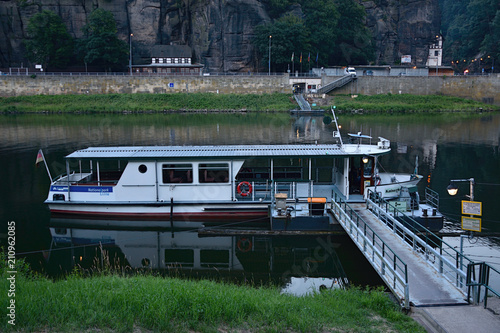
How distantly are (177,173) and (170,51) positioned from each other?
75128 mm

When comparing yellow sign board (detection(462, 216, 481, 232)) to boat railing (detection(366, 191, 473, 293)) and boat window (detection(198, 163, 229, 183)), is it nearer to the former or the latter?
boat railing (detection(366, 191, 473, 293))

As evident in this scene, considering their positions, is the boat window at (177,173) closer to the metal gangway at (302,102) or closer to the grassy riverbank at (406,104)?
the metal gangway at (302,102)

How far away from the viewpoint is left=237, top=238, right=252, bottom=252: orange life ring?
19938 millimetres

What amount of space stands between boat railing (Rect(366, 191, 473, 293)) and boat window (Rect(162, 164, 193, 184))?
8.36m

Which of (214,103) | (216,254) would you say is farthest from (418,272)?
(214,103)

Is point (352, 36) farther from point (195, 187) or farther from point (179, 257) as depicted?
point (179, 257)

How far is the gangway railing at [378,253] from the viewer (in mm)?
13123

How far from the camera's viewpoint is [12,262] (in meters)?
13.7

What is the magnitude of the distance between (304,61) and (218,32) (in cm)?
1712

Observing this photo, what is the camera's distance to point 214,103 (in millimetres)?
81000

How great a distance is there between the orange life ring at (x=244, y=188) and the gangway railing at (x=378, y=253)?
4.00 metres

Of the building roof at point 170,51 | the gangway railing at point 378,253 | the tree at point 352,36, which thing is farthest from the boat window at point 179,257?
the tree at point 352,36

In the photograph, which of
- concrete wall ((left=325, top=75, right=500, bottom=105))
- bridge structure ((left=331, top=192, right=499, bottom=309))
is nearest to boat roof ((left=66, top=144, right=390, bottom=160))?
bridge structure ((left=331, top=192, right=499, bottom=309))

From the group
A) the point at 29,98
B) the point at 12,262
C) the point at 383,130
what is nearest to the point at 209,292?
the point at 12,262
